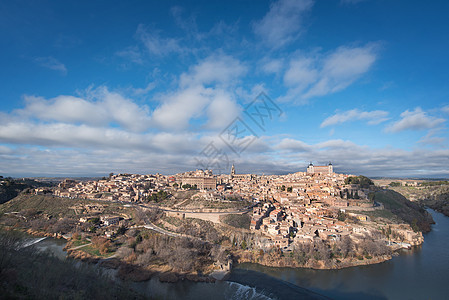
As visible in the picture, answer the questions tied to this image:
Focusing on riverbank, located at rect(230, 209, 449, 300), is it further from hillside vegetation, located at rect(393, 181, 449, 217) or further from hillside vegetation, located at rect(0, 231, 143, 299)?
hillside vegetation, located at rect(393, 181, 449, 217)

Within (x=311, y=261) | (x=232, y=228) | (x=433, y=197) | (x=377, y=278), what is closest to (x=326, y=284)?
(x=311, y=261)

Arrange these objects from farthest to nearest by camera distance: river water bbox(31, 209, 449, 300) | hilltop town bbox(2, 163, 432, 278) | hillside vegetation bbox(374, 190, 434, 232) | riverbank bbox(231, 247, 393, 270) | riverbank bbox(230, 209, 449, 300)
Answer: hillside vegetation bbox(374, 190, 434, 232) → hilltop town bbox(2, 163, 432, 278) → riverbank bbox(231, 247, 393, 270) → riverbank bbox(230, 209, 449, 300) → river water bbox(31, 209, 449, 300)

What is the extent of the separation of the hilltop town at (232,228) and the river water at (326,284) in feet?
3.49

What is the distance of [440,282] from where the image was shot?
14602mm

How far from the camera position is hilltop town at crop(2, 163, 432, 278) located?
17062mm

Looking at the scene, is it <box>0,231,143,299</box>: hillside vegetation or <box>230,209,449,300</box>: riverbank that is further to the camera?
<box>230,209,449,300</box>: riverbank

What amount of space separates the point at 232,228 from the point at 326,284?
31.6 feet

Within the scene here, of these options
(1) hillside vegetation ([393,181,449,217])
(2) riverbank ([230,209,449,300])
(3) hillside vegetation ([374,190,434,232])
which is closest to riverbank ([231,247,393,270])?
(2) riverbank ([230,209,449,300])

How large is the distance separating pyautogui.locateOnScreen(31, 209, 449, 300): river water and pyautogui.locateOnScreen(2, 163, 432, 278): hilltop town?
1064 mm

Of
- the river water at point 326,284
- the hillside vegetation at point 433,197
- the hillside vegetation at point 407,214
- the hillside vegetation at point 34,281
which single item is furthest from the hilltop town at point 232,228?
the hillside vegetation at point 433,197

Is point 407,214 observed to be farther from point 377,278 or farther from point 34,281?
point 34,281

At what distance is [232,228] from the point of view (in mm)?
21859

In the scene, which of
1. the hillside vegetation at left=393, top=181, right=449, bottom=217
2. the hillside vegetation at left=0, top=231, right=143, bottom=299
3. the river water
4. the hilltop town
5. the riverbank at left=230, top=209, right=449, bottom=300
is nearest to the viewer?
the hillside vegetation at left=0, top=231, right=143, bottom=299

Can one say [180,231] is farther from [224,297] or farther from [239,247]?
[224,297]
